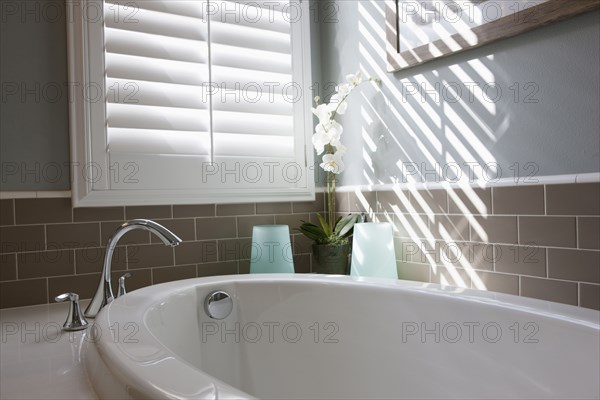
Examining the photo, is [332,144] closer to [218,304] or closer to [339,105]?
[339,105]

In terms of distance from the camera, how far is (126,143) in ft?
5.88

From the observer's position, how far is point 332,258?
6.47 feet

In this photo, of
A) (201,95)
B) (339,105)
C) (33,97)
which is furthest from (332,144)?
(33,97)

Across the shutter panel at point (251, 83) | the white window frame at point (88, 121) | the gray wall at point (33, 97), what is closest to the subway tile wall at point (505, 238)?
the shutter panel at point (251, 83)

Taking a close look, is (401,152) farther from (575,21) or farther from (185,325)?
(185,325)

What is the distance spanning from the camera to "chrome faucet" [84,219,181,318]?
142 cm

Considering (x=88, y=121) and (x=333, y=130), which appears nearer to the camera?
(x=88, y=121)

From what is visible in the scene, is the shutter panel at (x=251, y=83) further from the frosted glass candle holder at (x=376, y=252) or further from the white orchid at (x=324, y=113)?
the frosted glass candle holder at (x=376, y=252)

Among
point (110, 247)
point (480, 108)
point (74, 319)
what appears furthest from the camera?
point (480, 108)

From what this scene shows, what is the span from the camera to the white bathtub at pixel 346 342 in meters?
0.99

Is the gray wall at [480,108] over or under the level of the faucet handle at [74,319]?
over

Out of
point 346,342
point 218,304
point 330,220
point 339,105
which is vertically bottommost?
point 346,342

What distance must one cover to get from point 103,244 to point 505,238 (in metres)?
1.34

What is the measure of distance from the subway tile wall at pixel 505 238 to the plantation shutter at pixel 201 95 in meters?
0.56
